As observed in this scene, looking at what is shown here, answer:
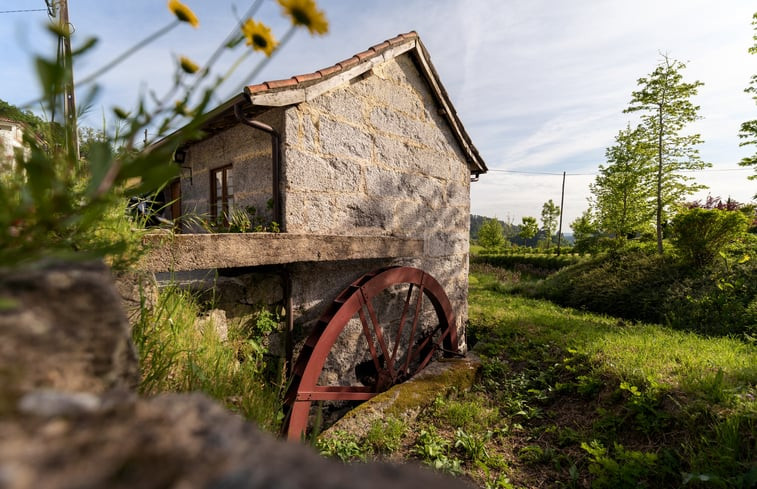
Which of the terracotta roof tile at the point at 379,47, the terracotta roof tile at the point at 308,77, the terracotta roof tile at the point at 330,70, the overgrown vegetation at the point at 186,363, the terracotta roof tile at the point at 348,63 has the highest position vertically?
the terracotta roof tile at the point at 379,47

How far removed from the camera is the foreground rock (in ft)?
1.07

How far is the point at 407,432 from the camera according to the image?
3.43 m

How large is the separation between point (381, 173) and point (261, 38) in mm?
3144

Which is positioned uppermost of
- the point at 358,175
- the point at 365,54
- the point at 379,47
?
the point at 379,47

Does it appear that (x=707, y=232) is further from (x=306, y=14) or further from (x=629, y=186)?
(x=306, y=14)

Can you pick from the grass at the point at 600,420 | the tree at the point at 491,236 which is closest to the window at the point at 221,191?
the grass at the point at 600,420

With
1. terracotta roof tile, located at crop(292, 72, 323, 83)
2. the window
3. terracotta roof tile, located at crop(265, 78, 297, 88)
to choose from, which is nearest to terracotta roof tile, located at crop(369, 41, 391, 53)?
terracotta roof tile, located at crop(292, 72, 323, 83)

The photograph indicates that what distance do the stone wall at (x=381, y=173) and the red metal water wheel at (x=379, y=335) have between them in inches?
12.2

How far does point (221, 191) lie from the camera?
4.48 metres

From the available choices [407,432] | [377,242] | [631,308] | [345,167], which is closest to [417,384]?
[407,432]

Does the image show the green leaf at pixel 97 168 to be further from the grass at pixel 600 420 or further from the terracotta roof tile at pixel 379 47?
the terracotta roof tile at pixel 379 47

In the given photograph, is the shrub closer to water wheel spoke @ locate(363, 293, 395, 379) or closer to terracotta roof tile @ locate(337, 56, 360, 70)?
water wheel spoke @ locate(363, 293, 395, 379)

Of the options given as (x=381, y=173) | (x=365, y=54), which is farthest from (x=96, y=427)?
(x=365, y=54)

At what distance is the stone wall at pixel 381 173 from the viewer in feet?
11.1
